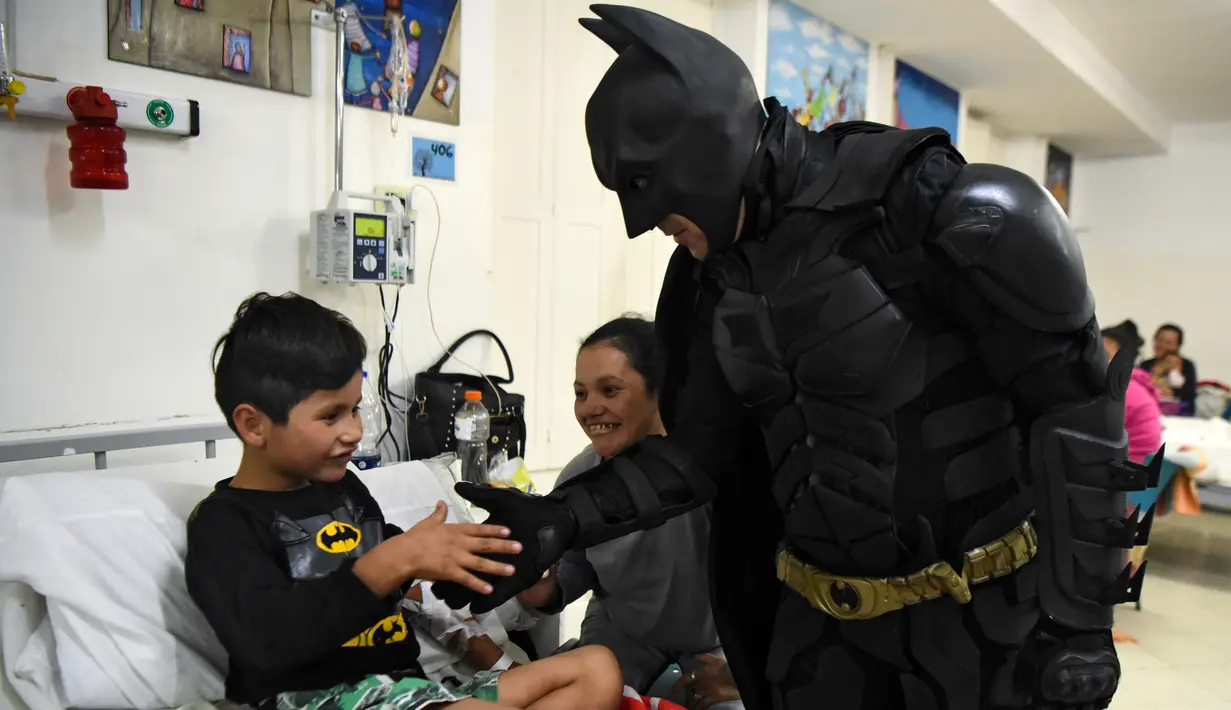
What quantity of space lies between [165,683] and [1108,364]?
1.32m

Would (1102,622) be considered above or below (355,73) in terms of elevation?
below

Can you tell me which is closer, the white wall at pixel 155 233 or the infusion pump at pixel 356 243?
the white wall at pixel 155 233

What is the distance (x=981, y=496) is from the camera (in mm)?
1093

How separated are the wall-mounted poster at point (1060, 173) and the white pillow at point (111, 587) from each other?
23.6ft

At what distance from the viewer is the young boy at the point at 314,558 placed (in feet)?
3.59

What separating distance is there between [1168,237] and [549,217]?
6.28 meters

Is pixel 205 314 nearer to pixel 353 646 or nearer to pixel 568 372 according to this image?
pixel 353 646

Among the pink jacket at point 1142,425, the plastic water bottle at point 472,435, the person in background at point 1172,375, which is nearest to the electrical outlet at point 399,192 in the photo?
the plastic water bottle at point 472,435

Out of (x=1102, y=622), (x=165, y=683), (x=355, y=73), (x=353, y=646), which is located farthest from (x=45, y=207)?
(x=1102, y=622)

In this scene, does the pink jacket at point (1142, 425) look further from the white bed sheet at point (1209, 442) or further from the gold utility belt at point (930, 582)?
the gold utility belt at point (930, 582)

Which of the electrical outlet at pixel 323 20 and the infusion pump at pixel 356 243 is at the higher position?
the electrical outlet at pixel 323 20

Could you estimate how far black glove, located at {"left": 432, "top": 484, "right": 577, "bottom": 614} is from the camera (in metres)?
1.09

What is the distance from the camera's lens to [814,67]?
158 inches

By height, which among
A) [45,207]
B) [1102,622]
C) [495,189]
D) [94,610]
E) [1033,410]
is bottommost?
[94,610]
